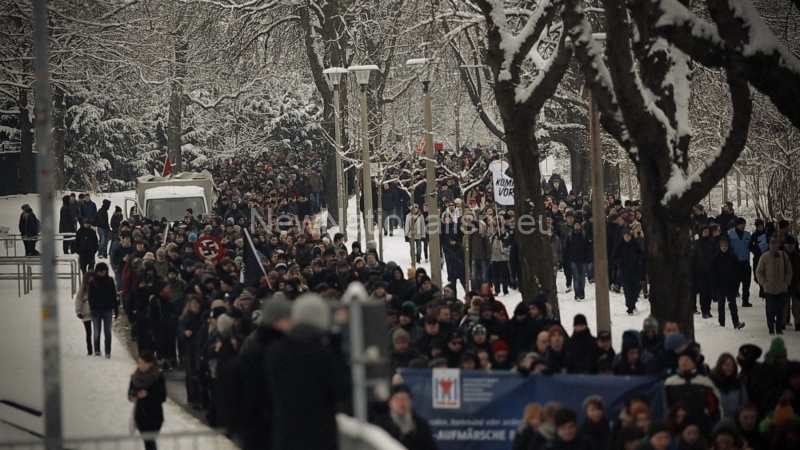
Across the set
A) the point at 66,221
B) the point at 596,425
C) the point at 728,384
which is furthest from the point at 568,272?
the point at 596,425

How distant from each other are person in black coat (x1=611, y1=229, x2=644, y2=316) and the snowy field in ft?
1.03

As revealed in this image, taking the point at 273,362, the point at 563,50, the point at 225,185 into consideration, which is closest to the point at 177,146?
the point at 225,185

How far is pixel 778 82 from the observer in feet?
41.3

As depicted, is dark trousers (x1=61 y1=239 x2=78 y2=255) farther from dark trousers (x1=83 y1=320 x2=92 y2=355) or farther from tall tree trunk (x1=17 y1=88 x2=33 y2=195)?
dark trousers (x1=83 y1=320 x2=92 y2=355)

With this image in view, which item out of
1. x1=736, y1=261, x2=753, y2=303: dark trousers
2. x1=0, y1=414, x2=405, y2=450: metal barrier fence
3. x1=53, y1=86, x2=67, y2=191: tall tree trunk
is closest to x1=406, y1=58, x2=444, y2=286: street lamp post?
x1=736, y1=261, x2=753, y2=303: dark trousers

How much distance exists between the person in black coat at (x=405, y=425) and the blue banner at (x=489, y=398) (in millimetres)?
1910

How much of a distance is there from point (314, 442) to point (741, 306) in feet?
59.4

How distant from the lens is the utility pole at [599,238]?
56.9 ft

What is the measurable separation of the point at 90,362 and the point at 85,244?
34.6 feet

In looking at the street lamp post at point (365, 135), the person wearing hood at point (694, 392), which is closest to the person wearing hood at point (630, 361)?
the person wearing hood at point (694, 392)

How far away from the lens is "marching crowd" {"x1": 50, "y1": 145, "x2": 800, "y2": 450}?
7.54 m

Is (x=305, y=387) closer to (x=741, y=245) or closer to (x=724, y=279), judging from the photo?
(x=724, y=279)

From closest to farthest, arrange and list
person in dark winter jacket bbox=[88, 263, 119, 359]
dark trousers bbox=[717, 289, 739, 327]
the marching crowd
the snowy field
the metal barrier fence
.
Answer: the metal barrier fence
the marching crowd
the snowy field
person in dark winter jacket bbox=[88, 263, 119, 359]
dark trousers bbox=[717, 289, 739, 327]

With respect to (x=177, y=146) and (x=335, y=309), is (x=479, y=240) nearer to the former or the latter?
(x=335, y=309)
